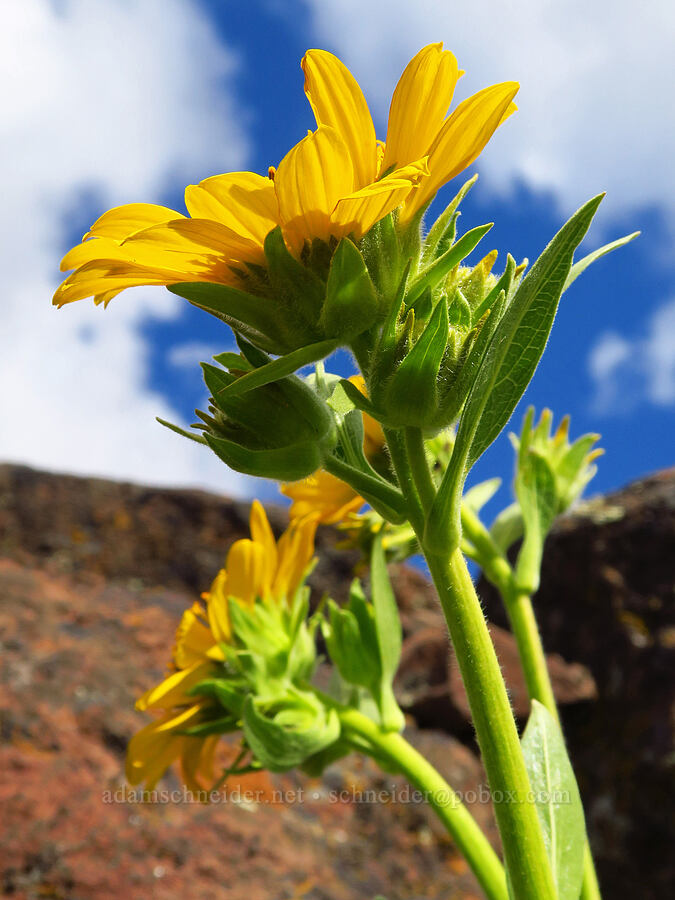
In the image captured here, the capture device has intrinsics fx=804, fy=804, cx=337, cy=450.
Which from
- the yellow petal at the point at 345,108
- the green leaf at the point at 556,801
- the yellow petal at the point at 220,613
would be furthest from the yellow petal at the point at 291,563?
the yellow petal at the point at 345,108

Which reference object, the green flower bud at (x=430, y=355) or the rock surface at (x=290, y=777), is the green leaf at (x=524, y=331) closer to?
the green flower bud at (x=430, y=355)

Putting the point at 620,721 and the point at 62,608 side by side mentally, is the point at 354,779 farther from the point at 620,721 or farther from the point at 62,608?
the point at 62,608

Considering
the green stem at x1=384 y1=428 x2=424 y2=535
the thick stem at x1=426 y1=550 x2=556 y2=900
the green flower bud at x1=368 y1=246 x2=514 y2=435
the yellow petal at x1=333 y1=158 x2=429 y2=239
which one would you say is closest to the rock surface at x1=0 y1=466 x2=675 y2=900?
the thick stem at x1=426 y1=550 x2=556 y2=900

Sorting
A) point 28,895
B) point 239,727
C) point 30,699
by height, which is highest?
point 30,699

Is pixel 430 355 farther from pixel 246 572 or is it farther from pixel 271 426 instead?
pixel 246 572

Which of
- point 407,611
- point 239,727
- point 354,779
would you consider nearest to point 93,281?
point 239,727

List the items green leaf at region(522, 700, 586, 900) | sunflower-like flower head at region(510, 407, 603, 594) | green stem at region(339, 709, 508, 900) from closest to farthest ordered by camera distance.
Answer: green leaf at region(522, 700, 586, 900)
green stem at region(339, 709, 508, 900)
sunflower-like flower head at region(510, 407, 603, 594)

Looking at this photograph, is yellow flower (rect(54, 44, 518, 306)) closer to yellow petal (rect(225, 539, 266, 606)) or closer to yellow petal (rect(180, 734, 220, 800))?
yellow petal (rect(225, 539, 266, 606))
